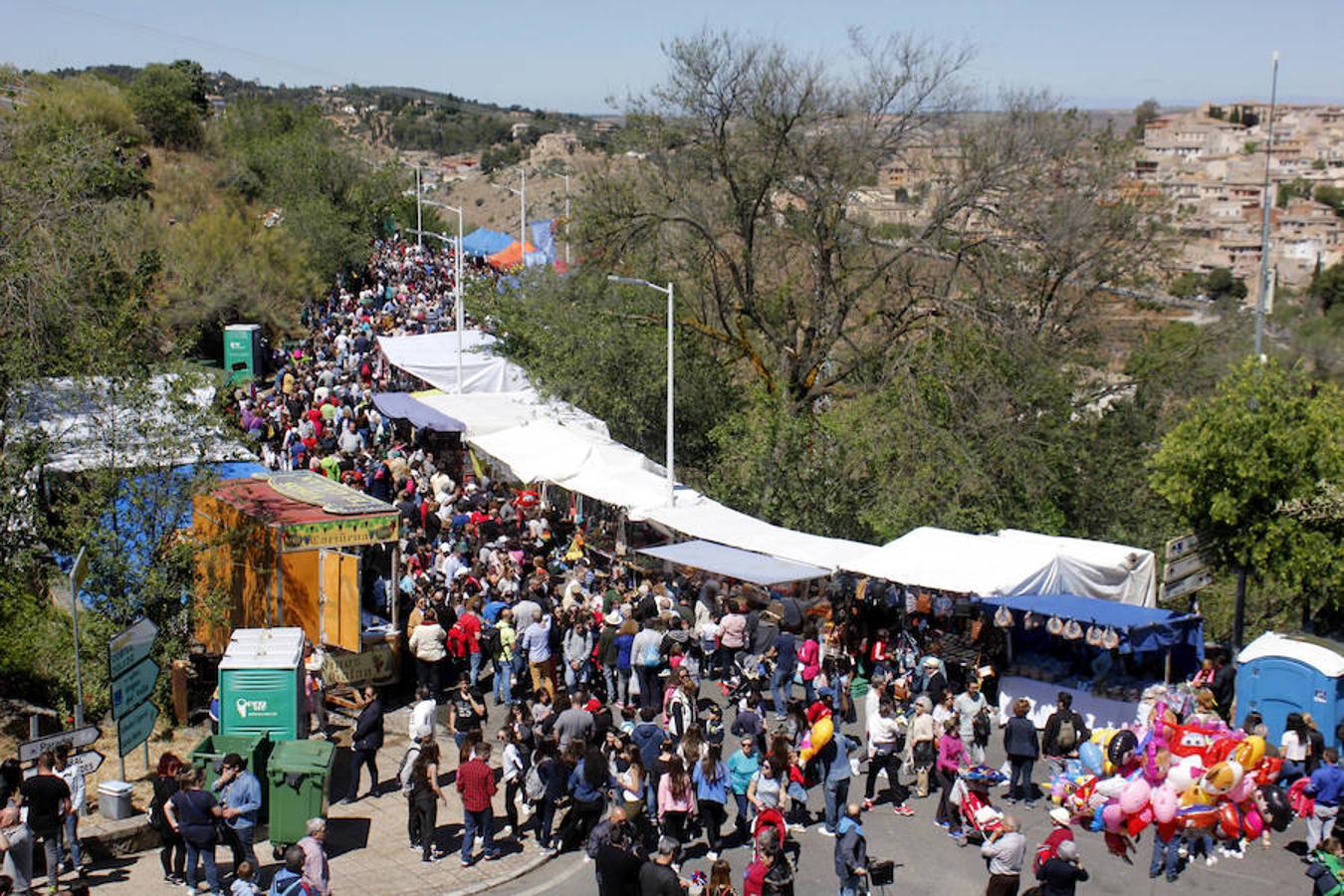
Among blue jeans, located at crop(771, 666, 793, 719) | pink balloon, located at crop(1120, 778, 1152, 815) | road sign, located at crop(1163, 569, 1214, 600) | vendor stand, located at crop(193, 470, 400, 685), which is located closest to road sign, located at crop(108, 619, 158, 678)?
vendor stand, located at crop(193, 470, 400, 685)

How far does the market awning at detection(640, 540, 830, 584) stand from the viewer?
60.4ft

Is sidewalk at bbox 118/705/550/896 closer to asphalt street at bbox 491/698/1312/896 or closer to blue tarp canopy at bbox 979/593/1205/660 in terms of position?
asphalt street at bbox 491/698/1312/896

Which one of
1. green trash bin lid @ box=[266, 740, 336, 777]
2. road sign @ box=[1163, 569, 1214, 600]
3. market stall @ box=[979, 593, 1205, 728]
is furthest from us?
road sign @ box=[1163, 569, 1214, 600]

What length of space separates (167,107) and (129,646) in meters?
68.0

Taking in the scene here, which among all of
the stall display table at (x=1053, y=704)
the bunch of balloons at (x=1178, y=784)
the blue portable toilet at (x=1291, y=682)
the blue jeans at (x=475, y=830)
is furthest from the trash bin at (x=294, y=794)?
the blue portable toilet at (x=1291, y=682)

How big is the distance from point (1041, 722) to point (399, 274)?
5139 cm

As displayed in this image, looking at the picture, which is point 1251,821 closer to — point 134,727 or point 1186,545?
point 1186,545

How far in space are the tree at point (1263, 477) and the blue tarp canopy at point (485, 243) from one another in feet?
204

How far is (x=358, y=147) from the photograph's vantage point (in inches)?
3189

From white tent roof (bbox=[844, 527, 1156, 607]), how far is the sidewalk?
21.0 ft

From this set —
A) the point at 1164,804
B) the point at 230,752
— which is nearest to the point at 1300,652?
the point at 1164,804

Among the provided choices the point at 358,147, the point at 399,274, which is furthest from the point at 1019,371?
the point at 358,147

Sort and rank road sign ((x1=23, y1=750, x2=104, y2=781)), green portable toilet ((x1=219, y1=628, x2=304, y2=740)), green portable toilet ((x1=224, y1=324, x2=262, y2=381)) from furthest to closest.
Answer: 1. green portable toilet ((x1=224, y1=324, x2=262, y2=381))
2. green portable toilet ((x1=219, y1=628, x2=304, y2=740))
3. road sign ((x1=23, y1=750, x2=104, y2=781))

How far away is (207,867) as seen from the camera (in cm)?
1158
